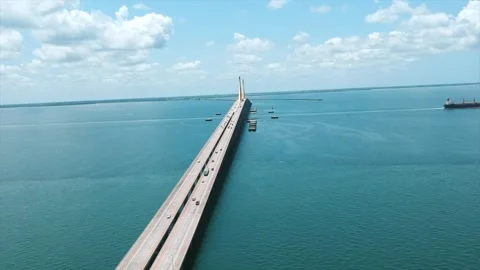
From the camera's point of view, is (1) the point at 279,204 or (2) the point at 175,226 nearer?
(2) the point at 175,226

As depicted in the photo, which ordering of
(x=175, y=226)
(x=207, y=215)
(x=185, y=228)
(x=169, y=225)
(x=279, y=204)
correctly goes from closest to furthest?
(x=185, y=228)
(x=169, y=225)
(x=175, y=226)
(x=207, y=215)
(x=279, y=204)

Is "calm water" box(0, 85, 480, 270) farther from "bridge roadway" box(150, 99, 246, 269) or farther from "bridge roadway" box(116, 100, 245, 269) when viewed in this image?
"bridge roadway" box(116, 100, 245, 269)

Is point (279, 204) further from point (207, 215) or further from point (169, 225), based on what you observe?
point (169, 225)

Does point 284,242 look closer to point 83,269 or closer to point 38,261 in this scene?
point 83,269

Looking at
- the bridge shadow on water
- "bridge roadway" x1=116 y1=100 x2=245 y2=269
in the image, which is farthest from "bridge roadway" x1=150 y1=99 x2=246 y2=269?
the bridge shadow on water

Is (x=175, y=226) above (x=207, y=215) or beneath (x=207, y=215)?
above

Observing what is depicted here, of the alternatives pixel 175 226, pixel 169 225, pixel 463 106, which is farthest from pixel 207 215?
pixel 463 106

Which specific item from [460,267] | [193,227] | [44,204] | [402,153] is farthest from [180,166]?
[460,267]

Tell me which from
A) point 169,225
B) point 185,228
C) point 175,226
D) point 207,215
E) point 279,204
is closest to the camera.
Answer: point 185,228
